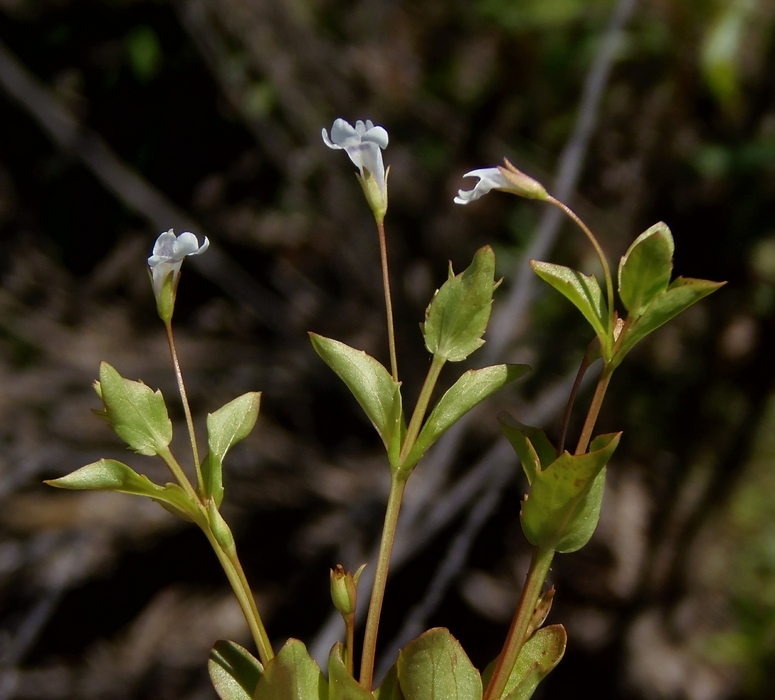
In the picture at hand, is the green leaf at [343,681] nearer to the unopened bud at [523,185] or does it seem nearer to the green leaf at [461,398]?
the green leaf at [461,398]

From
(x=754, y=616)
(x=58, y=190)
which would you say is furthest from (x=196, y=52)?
(x=754, y=616)

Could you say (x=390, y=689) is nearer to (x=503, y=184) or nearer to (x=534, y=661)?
(x=534, y=661)

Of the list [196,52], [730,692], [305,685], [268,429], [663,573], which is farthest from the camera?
[196,52]

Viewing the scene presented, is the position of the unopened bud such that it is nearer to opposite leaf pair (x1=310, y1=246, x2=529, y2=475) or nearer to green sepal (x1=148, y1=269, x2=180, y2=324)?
opposite leaf pair (x1=310, y1=246, x2=529, y2=475)

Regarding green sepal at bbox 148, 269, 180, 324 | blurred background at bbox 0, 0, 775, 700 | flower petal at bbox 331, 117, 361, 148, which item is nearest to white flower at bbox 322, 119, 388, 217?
flower petal at bbox 331, 117, 361, 148

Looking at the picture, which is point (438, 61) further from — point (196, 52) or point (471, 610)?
point (471, 610)

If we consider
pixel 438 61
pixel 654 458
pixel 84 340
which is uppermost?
pixel 438 61

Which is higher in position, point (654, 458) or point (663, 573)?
point (654, 458)

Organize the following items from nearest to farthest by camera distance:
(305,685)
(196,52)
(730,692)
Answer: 1. (305,685)
2. (730,692)
3. (196,52)
